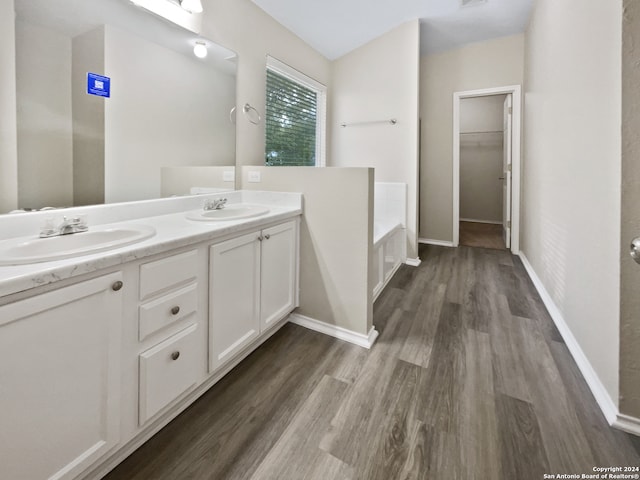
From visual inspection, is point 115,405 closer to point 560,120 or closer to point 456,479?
point 456,479

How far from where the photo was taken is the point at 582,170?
173 cm

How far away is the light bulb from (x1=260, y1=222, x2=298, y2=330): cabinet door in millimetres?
1220

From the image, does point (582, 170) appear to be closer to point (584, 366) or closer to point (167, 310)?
point (584, 366)

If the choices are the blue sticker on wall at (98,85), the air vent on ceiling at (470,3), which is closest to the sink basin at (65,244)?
the blue sticker on wall at (98,85)

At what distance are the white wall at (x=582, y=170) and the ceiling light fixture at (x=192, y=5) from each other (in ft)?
6.82

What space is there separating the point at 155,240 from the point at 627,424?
6.45 ft

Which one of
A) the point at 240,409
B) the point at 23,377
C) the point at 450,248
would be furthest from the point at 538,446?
the point at 450,248

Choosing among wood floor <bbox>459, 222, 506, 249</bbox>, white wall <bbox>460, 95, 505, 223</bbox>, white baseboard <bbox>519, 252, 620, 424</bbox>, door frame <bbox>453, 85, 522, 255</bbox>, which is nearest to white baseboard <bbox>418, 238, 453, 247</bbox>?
wood floor <bbox>459, 222, 506, 249</bbox>

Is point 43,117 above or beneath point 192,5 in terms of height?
beneath

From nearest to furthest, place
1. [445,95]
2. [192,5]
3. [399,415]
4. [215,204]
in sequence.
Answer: [399,415] < [192,5] < [215,204] < [445,95]

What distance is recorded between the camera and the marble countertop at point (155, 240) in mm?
787

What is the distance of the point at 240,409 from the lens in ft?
4.62

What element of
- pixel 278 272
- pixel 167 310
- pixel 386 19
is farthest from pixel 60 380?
pixel 386 19

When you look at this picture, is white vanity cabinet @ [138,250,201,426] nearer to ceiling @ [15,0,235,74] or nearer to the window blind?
ceiling @ [15,0,235,74]
